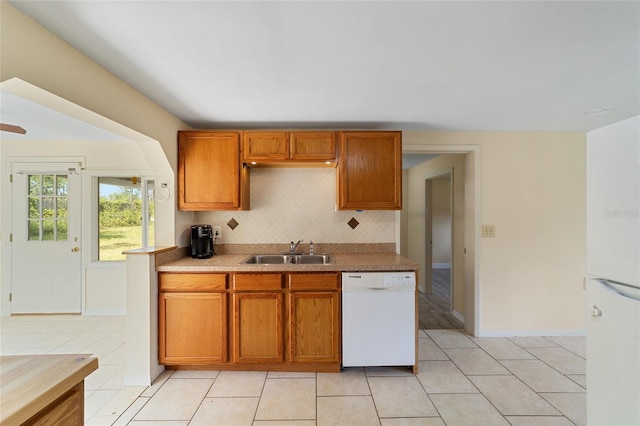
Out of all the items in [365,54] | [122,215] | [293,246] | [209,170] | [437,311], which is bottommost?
[437,311]

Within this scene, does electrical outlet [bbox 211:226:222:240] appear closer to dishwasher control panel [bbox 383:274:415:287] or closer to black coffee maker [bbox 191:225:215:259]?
black coffee maker [bbox 191:225:215:259]

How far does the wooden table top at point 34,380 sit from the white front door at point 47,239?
377 cm

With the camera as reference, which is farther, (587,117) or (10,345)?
(10,345)

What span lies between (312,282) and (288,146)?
4.41 ft

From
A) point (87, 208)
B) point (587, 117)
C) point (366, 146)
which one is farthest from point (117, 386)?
point (587, 117)

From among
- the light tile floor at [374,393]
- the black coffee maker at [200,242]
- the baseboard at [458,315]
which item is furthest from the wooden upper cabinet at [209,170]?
the baseboard at [458,315]

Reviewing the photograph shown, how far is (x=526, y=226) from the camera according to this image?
3.19 metres

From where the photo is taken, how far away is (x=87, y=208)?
3807 mm

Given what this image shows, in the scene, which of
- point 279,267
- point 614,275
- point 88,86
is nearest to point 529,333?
point 614,275

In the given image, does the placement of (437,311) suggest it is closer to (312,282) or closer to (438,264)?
(312,282)

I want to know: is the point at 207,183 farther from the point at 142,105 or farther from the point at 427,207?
the point at 427,207

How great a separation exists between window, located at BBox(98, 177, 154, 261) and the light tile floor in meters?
1.39

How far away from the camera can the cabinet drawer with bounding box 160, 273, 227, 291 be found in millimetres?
2453

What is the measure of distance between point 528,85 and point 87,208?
508 cm
